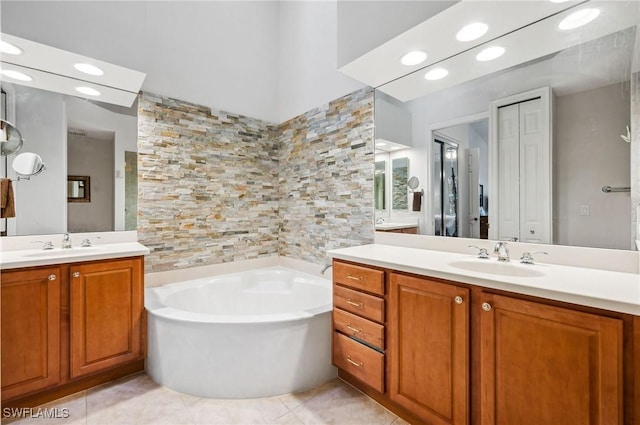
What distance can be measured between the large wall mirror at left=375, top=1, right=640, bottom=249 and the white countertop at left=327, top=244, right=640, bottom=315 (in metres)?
0.23

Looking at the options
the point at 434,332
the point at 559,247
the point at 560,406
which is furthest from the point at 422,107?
the point at 560,406

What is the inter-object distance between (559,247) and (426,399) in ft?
3.40

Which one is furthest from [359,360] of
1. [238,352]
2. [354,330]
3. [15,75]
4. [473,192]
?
[15,75]

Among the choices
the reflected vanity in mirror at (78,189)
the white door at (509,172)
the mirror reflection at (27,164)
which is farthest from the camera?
the reflected vanity in mirror at (78,189)

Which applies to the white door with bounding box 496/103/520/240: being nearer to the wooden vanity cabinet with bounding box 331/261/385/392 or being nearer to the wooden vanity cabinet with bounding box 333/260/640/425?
the wooden vanity cabinet with bounding box 333/260/640/425

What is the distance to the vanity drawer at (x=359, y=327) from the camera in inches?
64.2

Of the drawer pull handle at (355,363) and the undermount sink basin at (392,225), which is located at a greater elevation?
the undermount sink basin at (392,225)

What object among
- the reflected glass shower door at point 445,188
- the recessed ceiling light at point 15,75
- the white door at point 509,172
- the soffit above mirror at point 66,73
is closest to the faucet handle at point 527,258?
the white door at point 509,172

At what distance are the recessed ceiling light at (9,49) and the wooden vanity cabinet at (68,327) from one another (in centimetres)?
133

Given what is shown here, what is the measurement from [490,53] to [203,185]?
249 cm

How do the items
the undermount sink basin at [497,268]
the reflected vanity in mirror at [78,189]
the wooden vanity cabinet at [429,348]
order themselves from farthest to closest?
the reflected vanity in mirror at [78,189], the undermount sink basin at [497,268], the wooden vanity cabinet at [429,348]

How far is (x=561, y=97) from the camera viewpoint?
1.50 m

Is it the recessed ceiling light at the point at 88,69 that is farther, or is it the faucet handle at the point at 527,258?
the recessed ceiling light at the point at 88,69

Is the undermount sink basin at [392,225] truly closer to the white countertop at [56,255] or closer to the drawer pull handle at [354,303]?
the drawer pull handle at [354,303]
